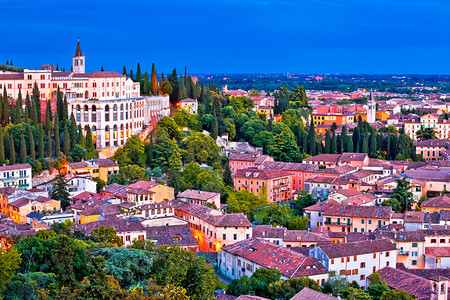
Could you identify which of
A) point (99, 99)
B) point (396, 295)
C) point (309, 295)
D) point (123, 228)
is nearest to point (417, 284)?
point (396, 295)

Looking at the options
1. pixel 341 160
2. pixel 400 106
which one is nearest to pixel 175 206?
pixel 341 160

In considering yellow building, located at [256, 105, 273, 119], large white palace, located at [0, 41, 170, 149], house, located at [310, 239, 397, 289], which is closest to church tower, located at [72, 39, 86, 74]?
large white palace, located at [0, 41, 170, 149]

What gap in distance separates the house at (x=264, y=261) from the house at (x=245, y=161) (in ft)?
71.8

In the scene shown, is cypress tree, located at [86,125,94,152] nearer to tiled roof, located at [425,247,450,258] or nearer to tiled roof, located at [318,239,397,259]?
tiled roof, located at [318,239,397,259]

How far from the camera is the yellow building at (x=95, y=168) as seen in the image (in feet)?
161

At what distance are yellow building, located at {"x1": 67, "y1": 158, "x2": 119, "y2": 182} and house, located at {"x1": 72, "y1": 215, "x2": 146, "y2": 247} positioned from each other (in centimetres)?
1129

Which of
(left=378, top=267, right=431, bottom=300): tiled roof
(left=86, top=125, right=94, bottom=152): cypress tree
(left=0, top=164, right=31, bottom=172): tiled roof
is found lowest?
(left=378, top=267, right=431, bottom=300): tiled roof

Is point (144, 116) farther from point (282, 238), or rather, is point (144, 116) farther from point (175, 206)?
point (282, 238)

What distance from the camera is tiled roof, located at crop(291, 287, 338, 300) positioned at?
26.0 metres

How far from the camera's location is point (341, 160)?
5956 cm

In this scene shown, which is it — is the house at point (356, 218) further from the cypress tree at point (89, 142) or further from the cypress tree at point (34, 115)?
the cypress tree at point (34, 115)

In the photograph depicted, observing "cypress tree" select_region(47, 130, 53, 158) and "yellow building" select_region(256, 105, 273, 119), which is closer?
"cypress tree" select_region(47, 130, 53, 158)

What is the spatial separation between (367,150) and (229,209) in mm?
26637

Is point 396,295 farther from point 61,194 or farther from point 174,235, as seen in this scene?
point 61,194
